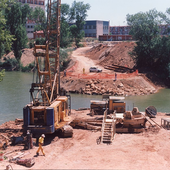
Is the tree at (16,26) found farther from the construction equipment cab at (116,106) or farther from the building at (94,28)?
the construction equipment cab at (116,106)

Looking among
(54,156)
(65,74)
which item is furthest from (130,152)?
(65,74)

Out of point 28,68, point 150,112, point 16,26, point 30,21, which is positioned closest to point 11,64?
point 28,68

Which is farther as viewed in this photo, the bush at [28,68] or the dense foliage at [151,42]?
the bush at [28,68]

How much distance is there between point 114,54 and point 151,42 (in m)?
10.8

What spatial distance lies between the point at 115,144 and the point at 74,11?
69.1 metres

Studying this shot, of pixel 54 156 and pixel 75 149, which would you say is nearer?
pixel 54 156

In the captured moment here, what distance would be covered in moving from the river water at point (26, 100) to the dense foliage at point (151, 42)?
886cm

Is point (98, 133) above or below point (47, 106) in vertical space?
below

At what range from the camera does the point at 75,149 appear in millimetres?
20969

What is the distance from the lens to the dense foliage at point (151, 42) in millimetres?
57375

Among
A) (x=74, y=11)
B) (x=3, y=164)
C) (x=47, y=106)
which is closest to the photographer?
(x=3, y=164)

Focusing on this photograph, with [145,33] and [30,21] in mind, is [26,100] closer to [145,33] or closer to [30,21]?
[145,33]

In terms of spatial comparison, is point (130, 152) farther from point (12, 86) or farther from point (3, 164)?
point (12, 86)

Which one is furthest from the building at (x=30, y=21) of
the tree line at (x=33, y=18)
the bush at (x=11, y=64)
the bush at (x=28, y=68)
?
the bush at (x=28, y=68)
